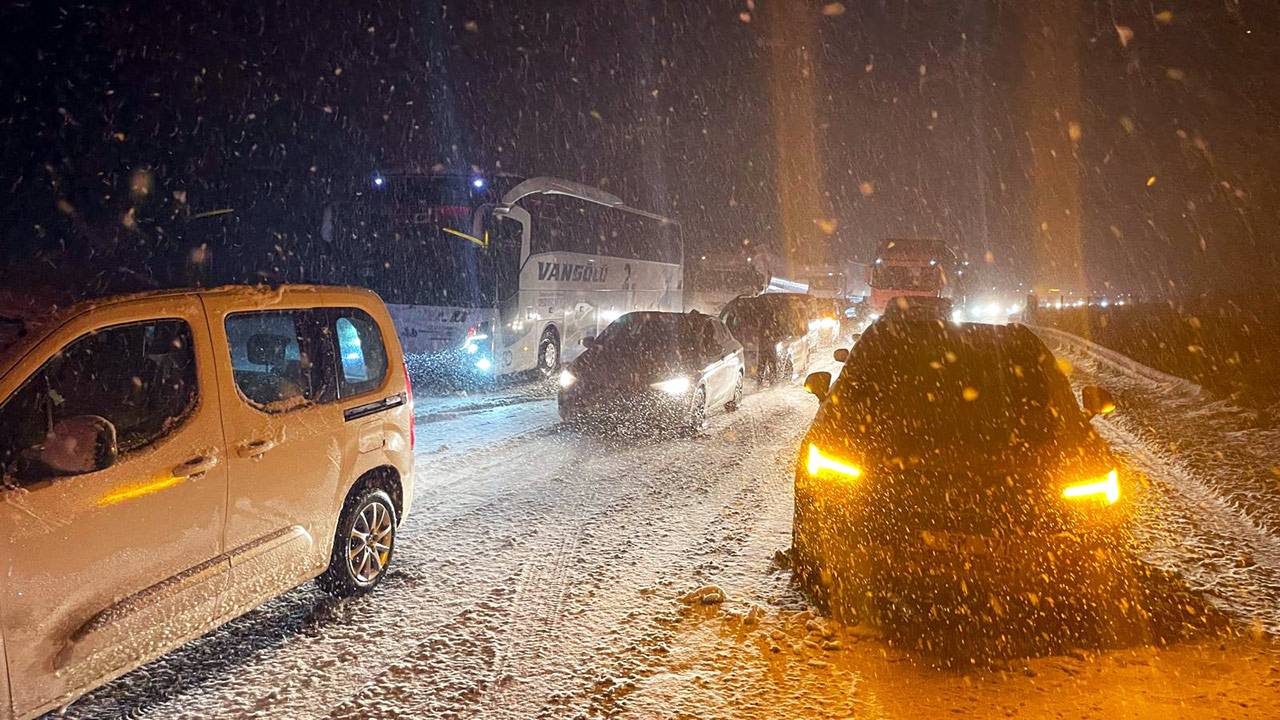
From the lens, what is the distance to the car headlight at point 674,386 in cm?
1000

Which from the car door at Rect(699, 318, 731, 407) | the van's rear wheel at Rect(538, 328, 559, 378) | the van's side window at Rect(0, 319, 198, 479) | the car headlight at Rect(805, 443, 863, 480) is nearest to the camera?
the van's side window at Rect(0, 319, 198, 479)

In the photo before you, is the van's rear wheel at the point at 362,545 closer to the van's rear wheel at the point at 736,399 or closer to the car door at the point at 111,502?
the car door at the point at 111,502

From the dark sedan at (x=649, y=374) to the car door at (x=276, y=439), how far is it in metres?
5.63

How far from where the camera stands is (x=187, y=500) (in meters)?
3.48

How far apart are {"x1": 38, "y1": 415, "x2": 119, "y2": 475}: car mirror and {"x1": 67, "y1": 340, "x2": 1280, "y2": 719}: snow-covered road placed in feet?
4.29

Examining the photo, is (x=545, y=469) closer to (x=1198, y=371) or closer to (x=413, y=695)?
(x=413, y=695)

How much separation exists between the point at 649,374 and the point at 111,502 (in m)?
7.38

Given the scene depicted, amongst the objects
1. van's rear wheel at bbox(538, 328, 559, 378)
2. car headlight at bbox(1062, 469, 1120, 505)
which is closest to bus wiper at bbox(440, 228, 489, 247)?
van's rear wheel at bbox(538, 328, 559, 378)

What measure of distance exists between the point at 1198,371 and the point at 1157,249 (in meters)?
66.6

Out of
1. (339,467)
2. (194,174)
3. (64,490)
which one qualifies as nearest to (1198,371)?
(339,467)

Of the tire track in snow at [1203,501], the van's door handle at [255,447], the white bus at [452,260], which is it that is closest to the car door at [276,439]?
the van's door handle at [255,447]

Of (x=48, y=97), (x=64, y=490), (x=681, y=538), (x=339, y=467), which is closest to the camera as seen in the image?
(x=64, y=490)

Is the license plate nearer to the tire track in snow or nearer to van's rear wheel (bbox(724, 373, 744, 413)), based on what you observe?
the tire track in snow

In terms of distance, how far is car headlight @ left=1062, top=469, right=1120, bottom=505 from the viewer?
416 centimetres
